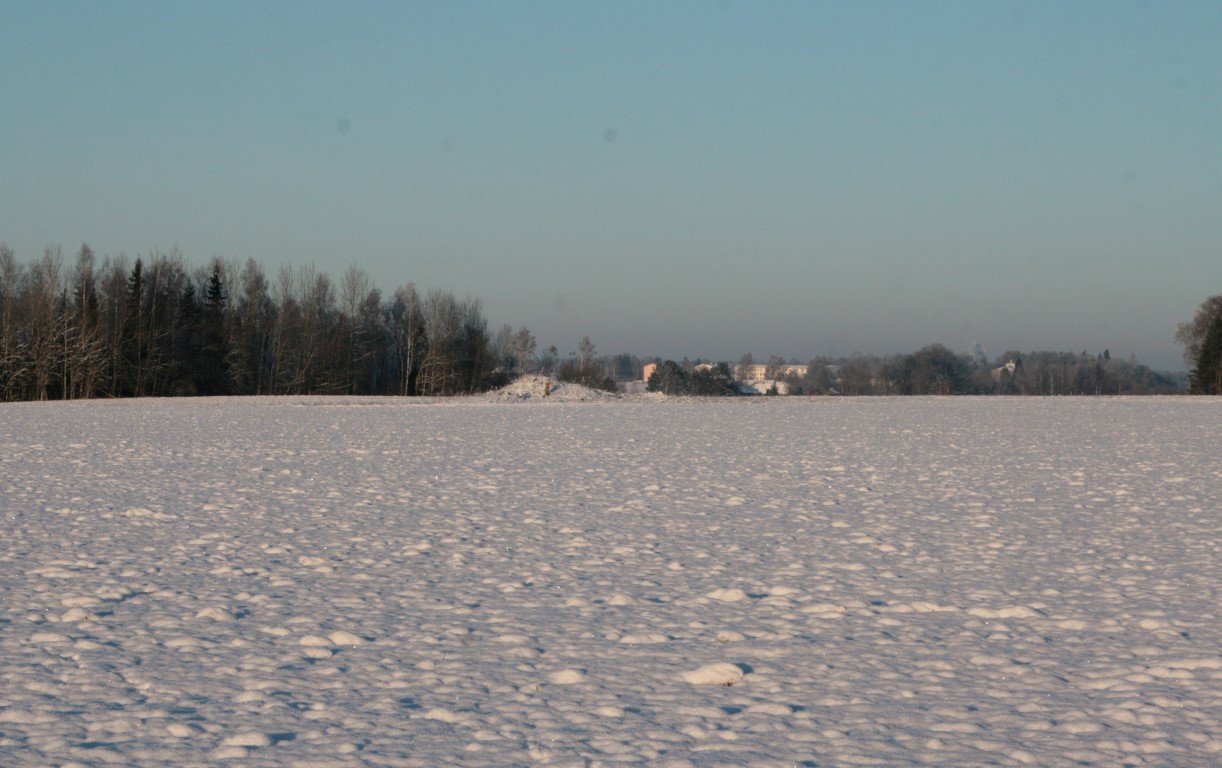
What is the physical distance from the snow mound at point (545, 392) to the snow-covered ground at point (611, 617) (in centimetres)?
3139

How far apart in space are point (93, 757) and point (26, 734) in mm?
428

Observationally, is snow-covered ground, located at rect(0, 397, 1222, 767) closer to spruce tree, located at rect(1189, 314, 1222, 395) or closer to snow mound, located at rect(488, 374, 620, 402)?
snow mound, located at rect(488, 374, 620, 402)

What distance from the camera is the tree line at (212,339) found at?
46.2 meters

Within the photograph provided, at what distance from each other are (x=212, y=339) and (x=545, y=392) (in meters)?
19.7

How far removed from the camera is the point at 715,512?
975 centimetres

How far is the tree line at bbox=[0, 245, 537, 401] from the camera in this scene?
152 feet

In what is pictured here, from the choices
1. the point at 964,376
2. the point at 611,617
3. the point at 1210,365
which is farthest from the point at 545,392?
the point at 964,376

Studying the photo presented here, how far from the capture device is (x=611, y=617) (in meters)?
5.84

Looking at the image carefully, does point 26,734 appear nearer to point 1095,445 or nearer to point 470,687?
point 470,687

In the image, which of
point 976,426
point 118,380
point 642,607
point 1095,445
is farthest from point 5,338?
point 642,607

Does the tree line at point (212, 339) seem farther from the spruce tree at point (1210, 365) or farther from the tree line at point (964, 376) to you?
the spruce tree at point (1210, 365)

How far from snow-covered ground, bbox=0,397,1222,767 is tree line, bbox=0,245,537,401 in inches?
1455

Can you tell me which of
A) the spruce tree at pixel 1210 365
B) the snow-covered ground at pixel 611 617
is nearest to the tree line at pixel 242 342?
the spruce tree at pixel 1210 365

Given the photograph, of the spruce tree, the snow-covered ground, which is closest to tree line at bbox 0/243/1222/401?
the spruce tree
